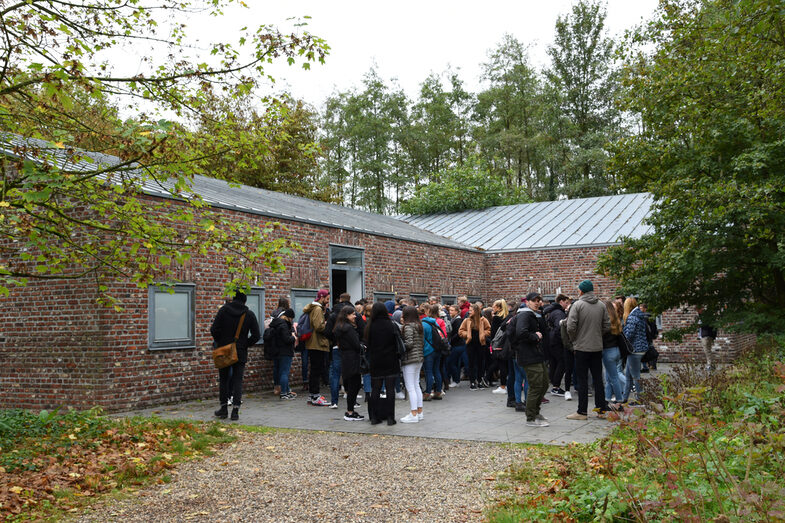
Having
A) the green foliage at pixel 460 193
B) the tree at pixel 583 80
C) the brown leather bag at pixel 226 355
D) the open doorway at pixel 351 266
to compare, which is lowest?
the brown leather bag at pixel 226 355

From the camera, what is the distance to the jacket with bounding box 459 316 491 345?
12.3 meters

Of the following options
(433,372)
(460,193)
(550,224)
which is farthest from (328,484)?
(460,193)

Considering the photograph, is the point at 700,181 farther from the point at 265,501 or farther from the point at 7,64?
the point at 7,64

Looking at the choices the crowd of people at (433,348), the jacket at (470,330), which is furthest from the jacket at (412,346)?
the jacket at (470,330)

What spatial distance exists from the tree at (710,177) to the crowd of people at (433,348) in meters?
1.33

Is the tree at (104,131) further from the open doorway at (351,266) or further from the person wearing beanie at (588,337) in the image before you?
the open doorway at (351,266)

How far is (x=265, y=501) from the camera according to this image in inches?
216

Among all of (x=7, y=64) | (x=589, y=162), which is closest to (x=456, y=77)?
(x=589, y=162)

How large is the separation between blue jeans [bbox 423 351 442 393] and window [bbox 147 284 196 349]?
426cm

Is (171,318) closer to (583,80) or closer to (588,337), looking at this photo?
(588,337)

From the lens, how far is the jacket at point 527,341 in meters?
8.63

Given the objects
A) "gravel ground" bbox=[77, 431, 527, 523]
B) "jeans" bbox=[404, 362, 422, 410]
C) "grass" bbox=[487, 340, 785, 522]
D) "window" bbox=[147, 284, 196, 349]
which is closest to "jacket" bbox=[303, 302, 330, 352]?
"window" bbox=[147, 284, 196, 349]

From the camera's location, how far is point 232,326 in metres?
9.48

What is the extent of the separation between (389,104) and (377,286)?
79.4 feet
